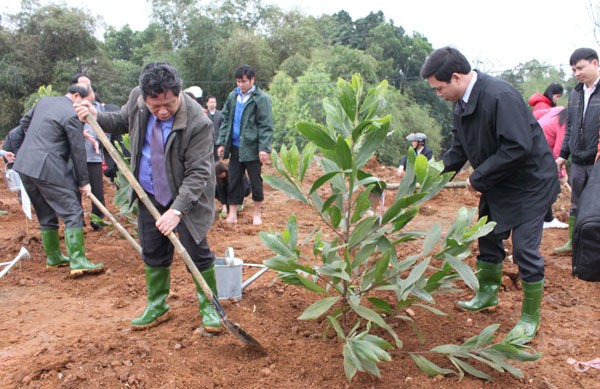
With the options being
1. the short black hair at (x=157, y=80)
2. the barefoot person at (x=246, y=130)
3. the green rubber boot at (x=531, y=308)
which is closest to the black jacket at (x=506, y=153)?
the green rubber boot at (x=531, y=308)

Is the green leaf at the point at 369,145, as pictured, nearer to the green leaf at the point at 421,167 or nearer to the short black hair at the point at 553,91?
the green leaf at the point at 421,167

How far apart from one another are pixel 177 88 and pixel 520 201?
1984mm

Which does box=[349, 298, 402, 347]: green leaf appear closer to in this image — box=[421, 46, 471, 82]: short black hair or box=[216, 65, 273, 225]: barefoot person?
box=[421, 46, 471, 82]: short black hair

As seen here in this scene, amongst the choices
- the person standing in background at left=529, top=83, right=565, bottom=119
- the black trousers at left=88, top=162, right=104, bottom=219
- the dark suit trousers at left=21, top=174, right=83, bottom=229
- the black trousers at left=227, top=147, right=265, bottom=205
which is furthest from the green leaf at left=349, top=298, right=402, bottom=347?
the person standing in background at left=529, top=83, right=565, bottom=119

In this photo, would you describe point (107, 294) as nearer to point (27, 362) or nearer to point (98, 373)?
point (27, 362)

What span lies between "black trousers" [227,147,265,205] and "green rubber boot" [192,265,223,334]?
9.22 ft

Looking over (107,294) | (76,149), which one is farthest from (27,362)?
(76,149)

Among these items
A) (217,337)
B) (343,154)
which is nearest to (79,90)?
(217,337)

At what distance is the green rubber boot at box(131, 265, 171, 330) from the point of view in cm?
319

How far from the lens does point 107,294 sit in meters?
4.07

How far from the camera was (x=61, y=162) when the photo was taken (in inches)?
175

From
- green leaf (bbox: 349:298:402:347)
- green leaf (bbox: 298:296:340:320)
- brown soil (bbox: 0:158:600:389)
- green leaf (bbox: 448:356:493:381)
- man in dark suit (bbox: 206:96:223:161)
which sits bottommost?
brown soil (bbox: 0:158:600:389)

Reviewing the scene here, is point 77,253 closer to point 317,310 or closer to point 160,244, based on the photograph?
point 160,244

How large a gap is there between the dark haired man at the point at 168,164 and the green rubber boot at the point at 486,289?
1.59 meters
